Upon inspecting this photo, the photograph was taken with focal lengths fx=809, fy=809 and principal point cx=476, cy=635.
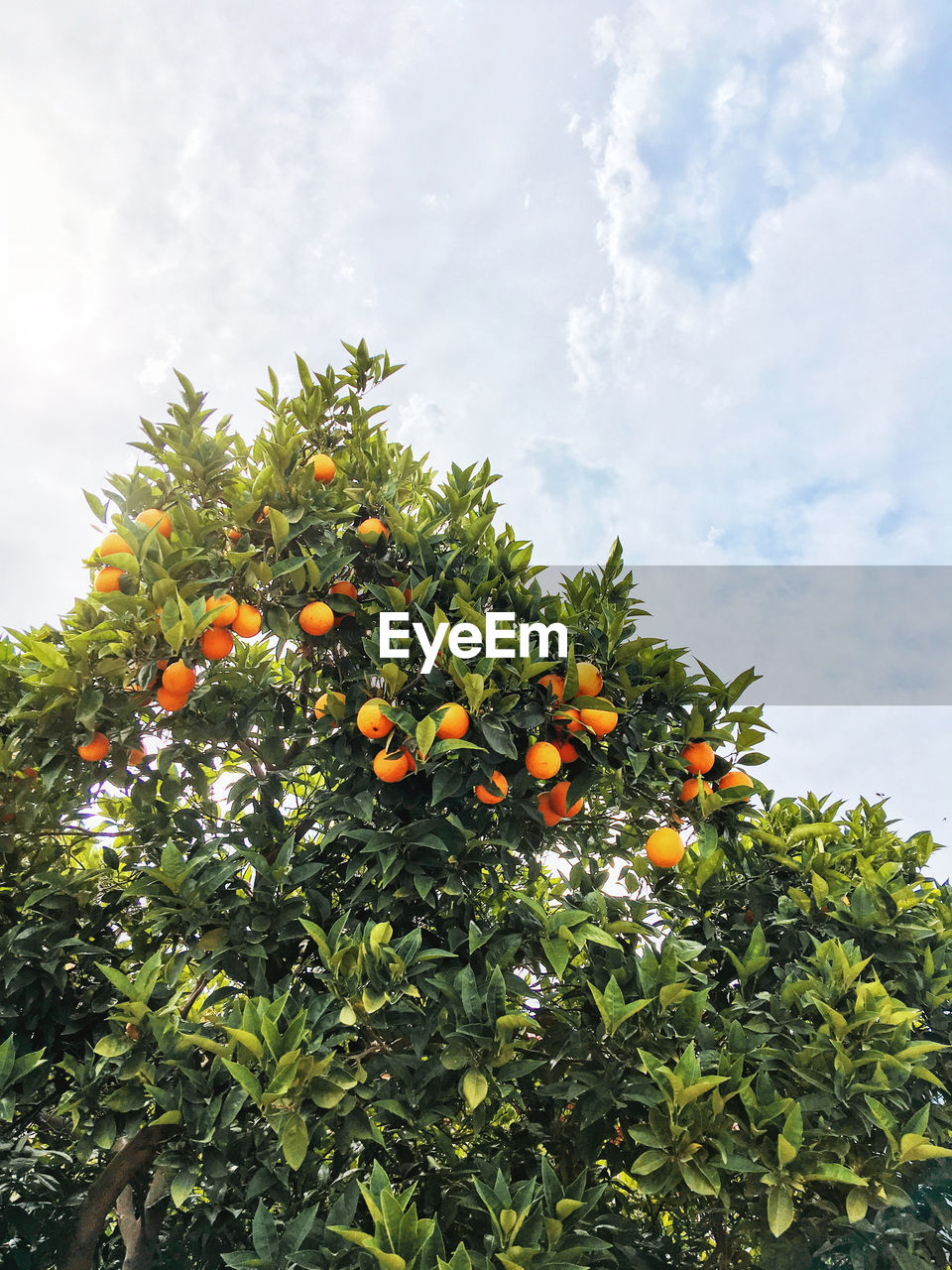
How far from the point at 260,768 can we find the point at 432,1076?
136cm

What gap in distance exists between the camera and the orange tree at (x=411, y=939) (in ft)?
6.66

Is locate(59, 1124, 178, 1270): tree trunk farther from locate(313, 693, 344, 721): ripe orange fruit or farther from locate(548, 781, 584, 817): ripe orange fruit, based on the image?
locate(548, 781, 584, 817): ripe orange fruit

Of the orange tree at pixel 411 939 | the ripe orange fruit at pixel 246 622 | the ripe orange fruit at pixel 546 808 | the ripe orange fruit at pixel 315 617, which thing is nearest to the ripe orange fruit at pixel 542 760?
the orange tree at pixel 411 939

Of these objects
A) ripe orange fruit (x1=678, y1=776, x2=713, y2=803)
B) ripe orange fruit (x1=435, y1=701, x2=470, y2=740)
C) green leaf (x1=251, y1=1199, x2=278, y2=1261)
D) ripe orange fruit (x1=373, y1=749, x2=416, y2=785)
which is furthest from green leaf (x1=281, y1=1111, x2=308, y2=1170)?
ripe orange fruit (x1=678, y1=776, x2=713, y2=803)

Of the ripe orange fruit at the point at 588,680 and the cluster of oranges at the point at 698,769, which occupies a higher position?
the ripe orange fruit at the point at 588,680

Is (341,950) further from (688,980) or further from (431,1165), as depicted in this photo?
(688,980)

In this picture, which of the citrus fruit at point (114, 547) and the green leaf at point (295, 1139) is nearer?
the green leaf at point (295, 1139)

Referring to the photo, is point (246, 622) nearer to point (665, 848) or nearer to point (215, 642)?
point (215, 642)

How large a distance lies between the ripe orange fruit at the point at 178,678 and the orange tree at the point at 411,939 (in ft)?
0.04

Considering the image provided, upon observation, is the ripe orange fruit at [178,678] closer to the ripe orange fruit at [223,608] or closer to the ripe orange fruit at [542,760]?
the ripe orange fruit at [223,608]

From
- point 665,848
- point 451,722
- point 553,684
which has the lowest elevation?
point 665,848

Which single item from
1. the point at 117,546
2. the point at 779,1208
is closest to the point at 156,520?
the point at 117,546

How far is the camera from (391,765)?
2330 mm

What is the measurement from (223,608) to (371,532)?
2.17ft
